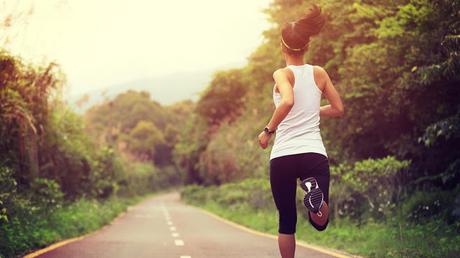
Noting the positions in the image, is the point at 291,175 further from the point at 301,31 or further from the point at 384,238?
the point at 384,238

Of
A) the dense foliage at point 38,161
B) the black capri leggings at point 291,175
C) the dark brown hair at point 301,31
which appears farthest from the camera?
the dense foliage at point 38,161

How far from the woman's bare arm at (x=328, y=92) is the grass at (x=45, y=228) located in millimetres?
5002

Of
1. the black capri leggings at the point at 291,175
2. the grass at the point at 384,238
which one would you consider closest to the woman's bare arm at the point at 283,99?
the black capri leggings at the point at 291,175

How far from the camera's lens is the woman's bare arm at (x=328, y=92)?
4109 millimetres

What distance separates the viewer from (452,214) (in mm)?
9719

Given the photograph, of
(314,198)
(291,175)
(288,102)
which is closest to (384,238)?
(291,175)

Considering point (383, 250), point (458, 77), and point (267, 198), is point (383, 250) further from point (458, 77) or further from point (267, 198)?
point (267, 198)

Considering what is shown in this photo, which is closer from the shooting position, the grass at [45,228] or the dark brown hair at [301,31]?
the dark brown hair at [301,31]

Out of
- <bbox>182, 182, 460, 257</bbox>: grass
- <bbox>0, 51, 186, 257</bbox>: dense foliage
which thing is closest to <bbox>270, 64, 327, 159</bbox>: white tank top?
<bbox>182, 182, 460, 257</bbox>: grass

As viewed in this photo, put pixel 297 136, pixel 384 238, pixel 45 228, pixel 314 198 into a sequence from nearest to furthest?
pixel 314 198
pixel 297 136
pixel 384 238
pixel 45 228

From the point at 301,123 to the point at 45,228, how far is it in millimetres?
9274

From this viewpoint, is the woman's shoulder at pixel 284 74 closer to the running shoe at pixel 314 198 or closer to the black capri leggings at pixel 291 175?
the black capri leggings at pixel 291 175

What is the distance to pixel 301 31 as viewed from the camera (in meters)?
4.07

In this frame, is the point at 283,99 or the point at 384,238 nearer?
the point at 283,99
